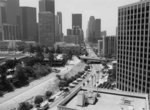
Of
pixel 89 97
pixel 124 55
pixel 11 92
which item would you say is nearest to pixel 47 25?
pixel 11 92

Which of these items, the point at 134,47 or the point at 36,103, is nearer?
the point at 134,47

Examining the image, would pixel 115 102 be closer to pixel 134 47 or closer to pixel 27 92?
pixel 134 47

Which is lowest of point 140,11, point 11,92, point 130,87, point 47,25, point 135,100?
point 11,92

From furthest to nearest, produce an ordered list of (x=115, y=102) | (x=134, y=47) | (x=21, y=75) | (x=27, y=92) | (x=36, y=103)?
(x=21, y=75), (x=27, y=92), (x=36, y=103), (x=134, y=47), (x=115, y=102)

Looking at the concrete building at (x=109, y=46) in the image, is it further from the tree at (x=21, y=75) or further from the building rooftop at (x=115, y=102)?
the building rooftop at (x=115, y=102)

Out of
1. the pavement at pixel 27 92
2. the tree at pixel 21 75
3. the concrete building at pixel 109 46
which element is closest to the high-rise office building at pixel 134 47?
the pavement at pixel 27 92

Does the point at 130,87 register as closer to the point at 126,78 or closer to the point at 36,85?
→ the point at 126,78

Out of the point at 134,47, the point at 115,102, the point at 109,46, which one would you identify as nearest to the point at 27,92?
the point at 134,47
